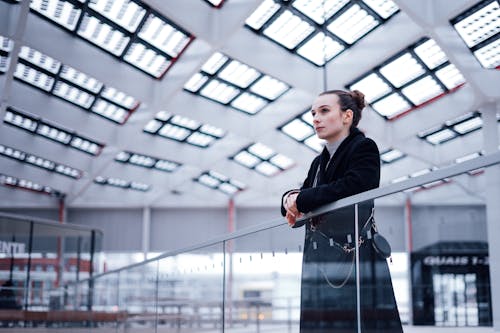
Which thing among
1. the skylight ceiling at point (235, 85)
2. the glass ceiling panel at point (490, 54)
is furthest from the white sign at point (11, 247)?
the glass ceiling panel at point (490, 54)

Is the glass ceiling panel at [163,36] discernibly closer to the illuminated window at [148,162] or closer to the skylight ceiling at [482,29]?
the skylight ceiling at [482,29]

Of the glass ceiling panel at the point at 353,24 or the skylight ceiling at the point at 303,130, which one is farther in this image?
the skylight ceiling at the point at 303,130

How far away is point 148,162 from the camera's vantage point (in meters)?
29.6

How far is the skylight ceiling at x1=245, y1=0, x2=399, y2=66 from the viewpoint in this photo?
1564 centimetres

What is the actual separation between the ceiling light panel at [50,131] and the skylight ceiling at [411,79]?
12137mm

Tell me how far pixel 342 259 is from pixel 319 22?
14152 millimetres

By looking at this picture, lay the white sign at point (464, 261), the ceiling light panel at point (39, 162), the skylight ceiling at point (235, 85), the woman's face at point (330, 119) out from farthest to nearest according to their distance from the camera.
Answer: the ceiling light panel at point (39, 162) < the skylight ceiling at point (235, 85) < the woman's face at point (330, 119) < the white sign at point (464, 261)

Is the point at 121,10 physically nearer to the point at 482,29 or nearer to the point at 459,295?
the point at 482,29

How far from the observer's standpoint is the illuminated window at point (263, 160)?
27.6 metres

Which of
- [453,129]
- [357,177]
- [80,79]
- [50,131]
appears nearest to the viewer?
[357,177]

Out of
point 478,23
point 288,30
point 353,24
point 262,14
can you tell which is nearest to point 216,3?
point 262,14

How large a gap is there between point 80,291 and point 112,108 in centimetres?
886

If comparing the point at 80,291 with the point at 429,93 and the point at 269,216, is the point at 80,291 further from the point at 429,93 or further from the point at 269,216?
the point at 269,216

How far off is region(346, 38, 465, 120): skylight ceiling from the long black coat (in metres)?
14.6
